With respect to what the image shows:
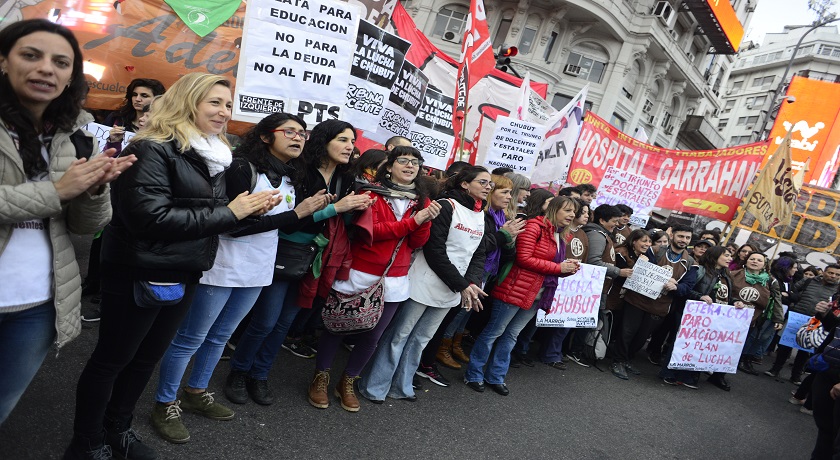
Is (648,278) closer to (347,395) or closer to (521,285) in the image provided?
(521,285)

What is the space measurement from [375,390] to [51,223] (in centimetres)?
255

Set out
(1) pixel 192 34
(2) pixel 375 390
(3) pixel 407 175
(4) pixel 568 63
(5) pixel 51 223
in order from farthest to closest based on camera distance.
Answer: (4) pixel 568 63
(1) pixel 192 34
(2) pixel 375 390
(3) pixel 407 175
(5) pixel 51 223

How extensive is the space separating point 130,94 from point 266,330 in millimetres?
2482

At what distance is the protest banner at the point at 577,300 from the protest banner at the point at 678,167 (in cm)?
320

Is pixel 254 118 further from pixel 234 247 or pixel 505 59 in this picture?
pixel 505 59

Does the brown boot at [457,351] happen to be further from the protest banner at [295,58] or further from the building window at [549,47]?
the building window at [549,47]

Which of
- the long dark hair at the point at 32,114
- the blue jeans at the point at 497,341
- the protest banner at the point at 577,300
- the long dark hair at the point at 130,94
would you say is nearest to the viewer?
the long dark hair at the point at 32,114

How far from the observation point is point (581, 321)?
5.62m

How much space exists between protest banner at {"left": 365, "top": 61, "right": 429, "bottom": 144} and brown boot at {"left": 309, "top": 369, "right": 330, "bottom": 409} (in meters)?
2.63

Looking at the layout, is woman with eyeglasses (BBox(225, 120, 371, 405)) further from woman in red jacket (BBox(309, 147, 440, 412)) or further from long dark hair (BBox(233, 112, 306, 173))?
woman in red jacket (BBox(309, 147, 440, 412))

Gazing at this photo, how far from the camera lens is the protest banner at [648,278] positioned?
5.73 m

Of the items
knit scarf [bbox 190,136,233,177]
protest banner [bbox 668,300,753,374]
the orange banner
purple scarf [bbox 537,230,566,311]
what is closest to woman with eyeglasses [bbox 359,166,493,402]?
purple scarf [bbox 537,230,566,311]

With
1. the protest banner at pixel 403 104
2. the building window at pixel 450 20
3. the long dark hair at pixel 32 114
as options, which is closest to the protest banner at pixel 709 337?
the protest banner at pixel 403 104

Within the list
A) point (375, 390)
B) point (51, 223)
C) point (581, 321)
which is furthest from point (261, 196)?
point (581, 321)
